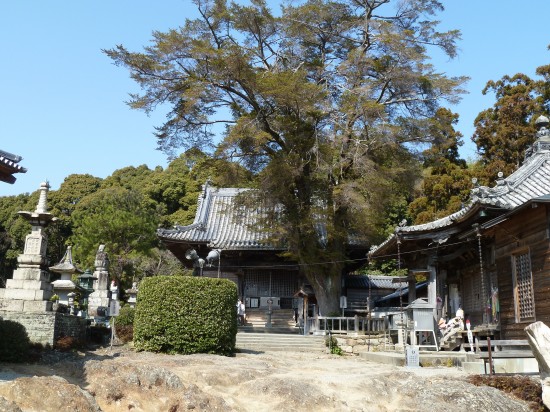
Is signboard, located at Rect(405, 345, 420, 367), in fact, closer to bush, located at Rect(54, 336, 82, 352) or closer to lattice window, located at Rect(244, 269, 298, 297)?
bush, located at Rect(54, 336, 82, 352)

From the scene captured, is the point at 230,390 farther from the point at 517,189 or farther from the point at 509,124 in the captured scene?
the point at 509,124

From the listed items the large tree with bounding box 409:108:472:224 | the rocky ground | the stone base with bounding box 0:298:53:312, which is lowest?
the rocky ground

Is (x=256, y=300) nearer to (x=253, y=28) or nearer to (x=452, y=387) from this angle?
(x=253, y=28)

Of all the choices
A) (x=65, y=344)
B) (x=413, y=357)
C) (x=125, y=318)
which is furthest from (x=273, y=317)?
(x=413, y=357)

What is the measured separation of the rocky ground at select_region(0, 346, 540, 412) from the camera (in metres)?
8.87

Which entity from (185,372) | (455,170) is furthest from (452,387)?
(455,170)

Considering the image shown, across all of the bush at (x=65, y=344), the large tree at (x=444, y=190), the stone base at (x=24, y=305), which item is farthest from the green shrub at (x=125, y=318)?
the large tree at (x=444, y=190)

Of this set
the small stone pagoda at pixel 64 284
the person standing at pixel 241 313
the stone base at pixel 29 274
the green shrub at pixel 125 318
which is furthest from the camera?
the person standing at pixel 241 313

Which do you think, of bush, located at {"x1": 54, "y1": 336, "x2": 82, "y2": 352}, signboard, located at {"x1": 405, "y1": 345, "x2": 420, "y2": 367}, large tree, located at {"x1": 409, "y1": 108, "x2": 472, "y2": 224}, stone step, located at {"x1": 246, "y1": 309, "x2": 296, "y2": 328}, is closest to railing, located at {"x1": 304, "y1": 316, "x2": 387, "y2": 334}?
stone step, located at {"x1": 246, "y1": 309, "x2": 296, "y2": 328}

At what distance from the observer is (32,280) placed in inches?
611

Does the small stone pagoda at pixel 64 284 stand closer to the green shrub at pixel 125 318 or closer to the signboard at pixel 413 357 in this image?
the green shrub at pixel 125 318

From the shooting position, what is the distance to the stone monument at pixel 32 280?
15.3 metres

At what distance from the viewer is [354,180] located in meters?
23.4

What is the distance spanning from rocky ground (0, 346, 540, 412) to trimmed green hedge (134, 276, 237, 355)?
2408 mm
